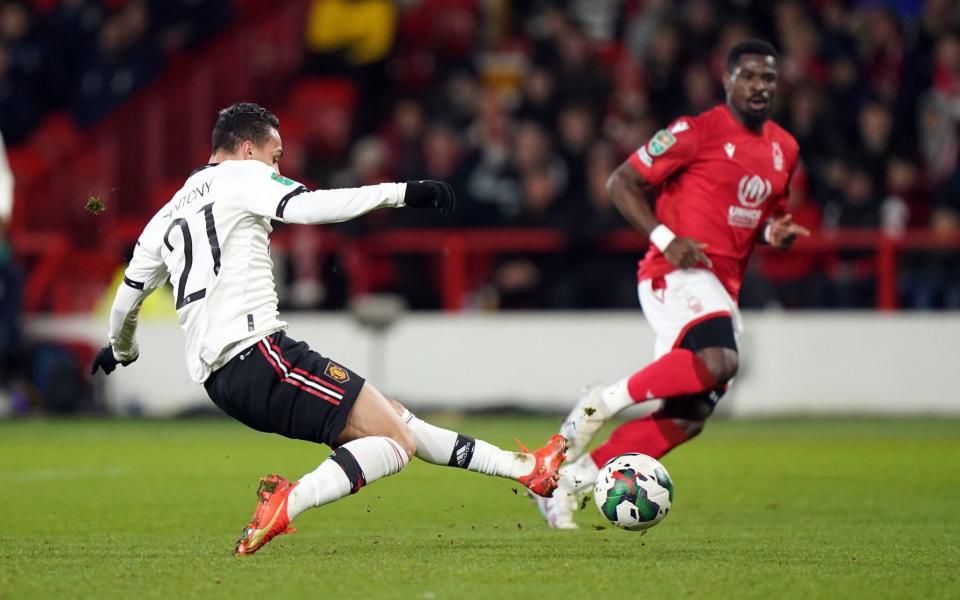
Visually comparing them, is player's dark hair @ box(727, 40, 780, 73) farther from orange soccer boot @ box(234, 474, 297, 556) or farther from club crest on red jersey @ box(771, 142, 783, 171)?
orange soccer boot @ box(234, 474, 297, 556)

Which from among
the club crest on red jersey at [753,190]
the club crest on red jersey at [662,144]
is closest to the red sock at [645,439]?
the club crest on red jersey at [753,190]

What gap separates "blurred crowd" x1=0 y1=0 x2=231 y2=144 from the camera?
17.2 metres

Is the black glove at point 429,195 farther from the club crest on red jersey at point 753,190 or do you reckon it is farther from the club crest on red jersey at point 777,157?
the club crest on red jersey at point 777,157

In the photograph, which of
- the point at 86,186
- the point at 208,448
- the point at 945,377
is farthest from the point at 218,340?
the point at 86,186

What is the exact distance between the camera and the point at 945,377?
1439 cm

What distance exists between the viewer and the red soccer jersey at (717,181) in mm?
7824

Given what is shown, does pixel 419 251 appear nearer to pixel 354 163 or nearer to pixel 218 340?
pixel 354 163

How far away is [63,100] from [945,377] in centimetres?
986

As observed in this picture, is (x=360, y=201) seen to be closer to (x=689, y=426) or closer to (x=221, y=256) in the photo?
(x=221, y=256)

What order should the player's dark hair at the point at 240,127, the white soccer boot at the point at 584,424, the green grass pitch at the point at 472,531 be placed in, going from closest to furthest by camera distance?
the green grass pitch at the point at 472,531 < the player's dark hair at the point at 240,127 < the white soccer boot at the point at 584,424

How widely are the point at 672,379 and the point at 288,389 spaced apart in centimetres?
208

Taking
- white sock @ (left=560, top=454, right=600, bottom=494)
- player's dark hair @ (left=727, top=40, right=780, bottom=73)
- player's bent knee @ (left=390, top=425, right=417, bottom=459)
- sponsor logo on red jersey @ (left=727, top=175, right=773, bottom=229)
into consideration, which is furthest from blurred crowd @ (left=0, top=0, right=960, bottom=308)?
player's bent knee @ (left=390, top=425, right=417, bottom=459)

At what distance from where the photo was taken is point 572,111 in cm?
1495

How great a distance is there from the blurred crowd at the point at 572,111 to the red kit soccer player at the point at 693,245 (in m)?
6.52
